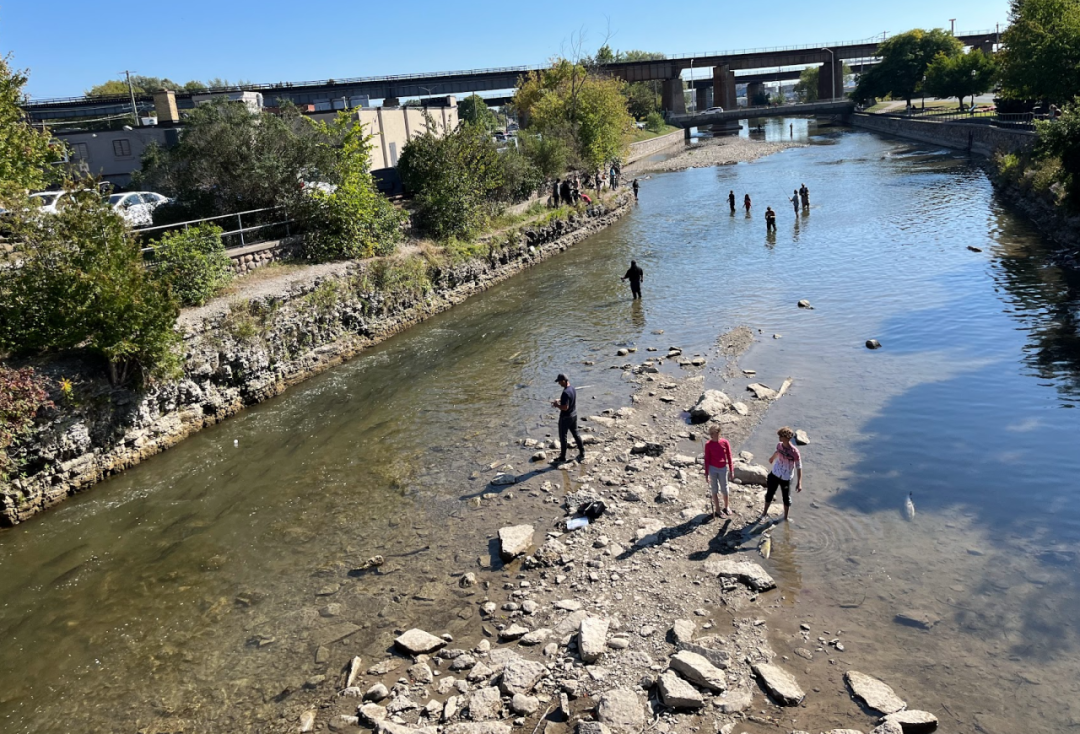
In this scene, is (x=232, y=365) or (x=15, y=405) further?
(x=232, y=365)

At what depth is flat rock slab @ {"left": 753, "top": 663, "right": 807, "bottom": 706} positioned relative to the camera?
829 centimetres

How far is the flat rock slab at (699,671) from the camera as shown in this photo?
851 centimetres

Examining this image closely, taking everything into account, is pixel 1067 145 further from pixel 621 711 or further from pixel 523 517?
pixel 621 711

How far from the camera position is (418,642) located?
977 cm

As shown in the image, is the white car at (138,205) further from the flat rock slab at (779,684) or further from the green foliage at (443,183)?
the flat rock slab at (779,684)

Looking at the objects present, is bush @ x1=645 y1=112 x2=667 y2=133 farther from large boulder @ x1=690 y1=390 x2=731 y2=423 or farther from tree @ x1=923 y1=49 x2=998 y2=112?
large boulder @ x1=690 y1=390 x2=731 y2=423

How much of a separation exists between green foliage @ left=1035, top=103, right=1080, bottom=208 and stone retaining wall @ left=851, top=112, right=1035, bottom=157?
14069 millimetres

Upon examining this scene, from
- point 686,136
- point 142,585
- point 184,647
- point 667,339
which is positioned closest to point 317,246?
point 667,339

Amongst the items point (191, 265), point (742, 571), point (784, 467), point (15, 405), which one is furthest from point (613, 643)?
point (191, 265)

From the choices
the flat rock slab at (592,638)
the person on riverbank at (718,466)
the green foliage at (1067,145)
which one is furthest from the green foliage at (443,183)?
the flat rock slab at (592,638)

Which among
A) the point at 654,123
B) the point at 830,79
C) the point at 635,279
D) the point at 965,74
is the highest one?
the point at 830,79

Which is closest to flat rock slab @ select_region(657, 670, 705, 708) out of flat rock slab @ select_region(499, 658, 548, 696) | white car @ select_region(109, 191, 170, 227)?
flat rock slab @ select_region(499, 658, 548, 696)

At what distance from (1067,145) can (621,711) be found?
32179 millimetres

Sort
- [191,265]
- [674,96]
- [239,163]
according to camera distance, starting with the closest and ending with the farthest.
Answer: [191,265] → [239,163] → [674,96]
